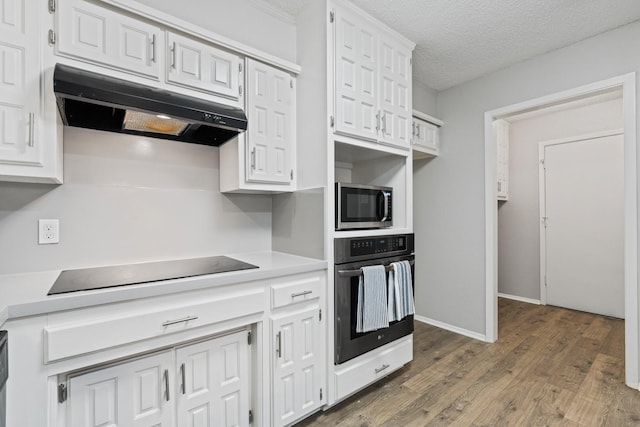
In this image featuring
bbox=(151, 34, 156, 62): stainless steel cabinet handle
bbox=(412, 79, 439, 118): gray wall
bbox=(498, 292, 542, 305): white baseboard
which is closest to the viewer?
bbox=(151, 34, 156, 62): stainless steel cabinet handle

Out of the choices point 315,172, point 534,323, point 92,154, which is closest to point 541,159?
point 534,323

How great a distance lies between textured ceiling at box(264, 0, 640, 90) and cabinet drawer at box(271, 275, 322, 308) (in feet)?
5.84

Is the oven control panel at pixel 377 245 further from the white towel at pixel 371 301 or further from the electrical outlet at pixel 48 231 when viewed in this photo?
the electrical outlet at pixel 48 231

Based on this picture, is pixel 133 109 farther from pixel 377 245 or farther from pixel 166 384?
pixel 377 245

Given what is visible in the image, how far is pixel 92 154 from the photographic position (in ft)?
5.17

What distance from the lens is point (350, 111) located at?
75.5 inches

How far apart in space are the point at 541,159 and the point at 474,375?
10.3ft

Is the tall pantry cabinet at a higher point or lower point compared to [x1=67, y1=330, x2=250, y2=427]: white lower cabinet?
higher

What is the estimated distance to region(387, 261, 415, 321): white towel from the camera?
2018 mm

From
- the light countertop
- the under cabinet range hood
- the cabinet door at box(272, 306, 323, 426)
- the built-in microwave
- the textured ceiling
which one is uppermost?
the textured ceiling

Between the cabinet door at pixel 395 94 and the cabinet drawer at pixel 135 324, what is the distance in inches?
57.0

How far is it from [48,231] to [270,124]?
1261 mm

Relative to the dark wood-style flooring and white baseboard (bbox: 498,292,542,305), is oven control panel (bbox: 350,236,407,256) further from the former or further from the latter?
white baseboard (bbox: 498,292,542,305)

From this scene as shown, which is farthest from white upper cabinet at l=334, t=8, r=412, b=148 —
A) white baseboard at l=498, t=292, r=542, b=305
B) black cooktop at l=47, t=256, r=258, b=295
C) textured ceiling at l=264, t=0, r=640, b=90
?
white baseboard at l=498, t=292, r=542, b=305
